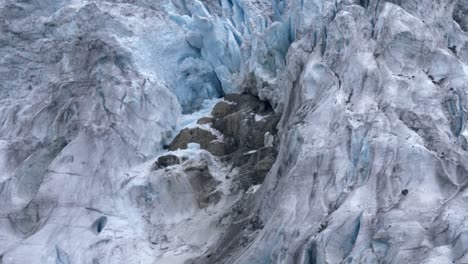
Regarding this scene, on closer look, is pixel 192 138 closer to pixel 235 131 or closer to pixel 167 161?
pixel 235 131

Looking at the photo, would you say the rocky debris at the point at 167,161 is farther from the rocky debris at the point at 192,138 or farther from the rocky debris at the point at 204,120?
the rocky debris at the point at 204,120

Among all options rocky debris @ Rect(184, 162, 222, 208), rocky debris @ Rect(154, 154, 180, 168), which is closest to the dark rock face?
rocky debris @ Rect(154, 154, 180, 168)

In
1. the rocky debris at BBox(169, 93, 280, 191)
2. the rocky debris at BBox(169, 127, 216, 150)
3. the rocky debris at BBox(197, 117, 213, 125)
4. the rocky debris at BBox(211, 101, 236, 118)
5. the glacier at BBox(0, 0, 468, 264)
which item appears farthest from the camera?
the rocky debris at BBox(211, 101, 236, 118)

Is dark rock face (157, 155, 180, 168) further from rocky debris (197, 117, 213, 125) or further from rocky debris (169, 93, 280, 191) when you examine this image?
rocky debris (197, 117, 213, 125)

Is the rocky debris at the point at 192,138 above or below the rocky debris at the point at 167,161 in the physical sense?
below

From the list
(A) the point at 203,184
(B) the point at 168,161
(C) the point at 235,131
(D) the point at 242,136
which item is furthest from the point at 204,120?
(A) the point at 203,184

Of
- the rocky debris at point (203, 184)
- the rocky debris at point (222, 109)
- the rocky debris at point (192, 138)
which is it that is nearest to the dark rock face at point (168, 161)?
the rocky debris at point (203, 184)

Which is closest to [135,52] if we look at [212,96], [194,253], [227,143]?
[212,96]

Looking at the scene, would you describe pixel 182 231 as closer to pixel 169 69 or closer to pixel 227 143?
pixel 227 143
